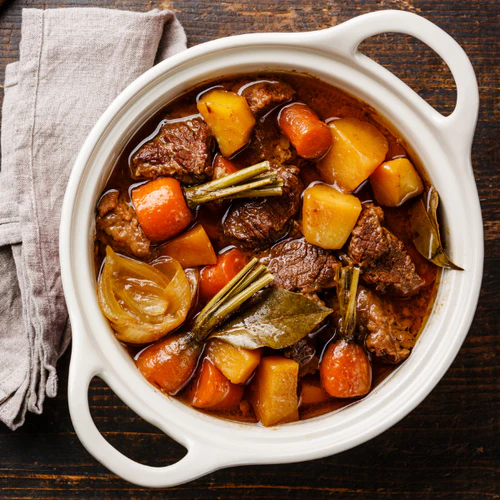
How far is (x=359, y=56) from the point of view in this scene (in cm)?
165

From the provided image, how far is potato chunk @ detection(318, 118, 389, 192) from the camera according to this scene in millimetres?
1782

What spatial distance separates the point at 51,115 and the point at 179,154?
22.3 inches

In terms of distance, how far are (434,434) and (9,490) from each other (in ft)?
5.71

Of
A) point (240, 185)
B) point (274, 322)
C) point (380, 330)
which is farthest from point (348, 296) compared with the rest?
point (240, 185)

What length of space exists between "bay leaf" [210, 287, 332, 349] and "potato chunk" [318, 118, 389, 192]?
43 centimetres

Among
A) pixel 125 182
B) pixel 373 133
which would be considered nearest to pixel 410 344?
pixel 373 133

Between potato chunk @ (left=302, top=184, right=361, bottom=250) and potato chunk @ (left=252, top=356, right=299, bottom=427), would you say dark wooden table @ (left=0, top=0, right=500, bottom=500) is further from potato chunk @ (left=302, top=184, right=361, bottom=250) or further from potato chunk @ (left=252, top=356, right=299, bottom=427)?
potato chunk @ (left=302, top=184, right=361, bottom=250)

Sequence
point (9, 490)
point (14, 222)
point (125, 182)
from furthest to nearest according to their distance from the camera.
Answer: point (9, 490) → point (14, 222) → point (125, 182)

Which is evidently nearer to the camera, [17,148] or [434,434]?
[17,148]

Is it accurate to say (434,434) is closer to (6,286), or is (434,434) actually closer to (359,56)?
(359,56)

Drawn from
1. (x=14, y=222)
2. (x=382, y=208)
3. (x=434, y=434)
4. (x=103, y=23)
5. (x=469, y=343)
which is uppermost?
(x=103, y=23)

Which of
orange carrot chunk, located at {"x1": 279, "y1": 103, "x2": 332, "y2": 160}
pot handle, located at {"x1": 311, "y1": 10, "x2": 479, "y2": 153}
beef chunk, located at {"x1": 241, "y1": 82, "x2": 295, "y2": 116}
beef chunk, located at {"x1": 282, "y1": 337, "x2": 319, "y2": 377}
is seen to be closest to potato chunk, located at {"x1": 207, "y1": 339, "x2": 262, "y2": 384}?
beef chunk, located at {"x1": 282, "y1": 337, "x2": 319, "y2": 377}

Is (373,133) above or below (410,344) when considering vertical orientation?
above

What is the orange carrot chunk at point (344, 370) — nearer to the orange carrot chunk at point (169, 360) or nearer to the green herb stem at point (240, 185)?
the orange carrot chunk at point (169, 360)
